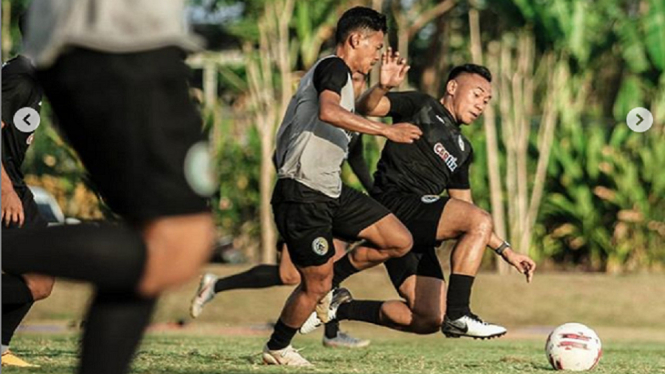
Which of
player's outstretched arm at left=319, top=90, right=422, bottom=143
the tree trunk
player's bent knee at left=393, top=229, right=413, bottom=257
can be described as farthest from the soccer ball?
the tree trunk

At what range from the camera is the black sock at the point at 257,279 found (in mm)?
10922

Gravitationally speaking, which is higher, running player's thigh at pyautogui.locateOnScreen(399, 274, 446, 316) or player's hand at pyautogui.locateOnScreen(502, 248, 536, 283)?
player's hand at pyautogui.locateOnScreen(502, 248, 536, 283)

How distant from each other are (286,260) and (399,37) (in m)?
9.22

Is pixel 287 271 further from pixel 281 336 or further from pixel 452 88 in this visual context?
pixel 281 336

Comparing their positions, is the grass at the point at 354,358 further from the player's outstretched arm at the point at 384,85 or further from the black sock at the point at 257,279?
the player's outstretched arm at the point at 384,85

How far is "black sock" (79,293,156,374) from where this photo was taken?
4012 millimetres

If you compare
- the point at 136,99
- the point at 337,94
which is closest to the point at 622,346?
the point at 337,94

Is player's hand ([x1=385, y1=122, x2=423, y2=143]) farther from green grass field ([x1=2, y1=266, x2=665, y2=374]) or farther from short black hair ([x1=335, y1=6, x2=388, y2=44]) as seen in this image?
green grass field ([x1=2, y1=266, x2=665, y2=374])

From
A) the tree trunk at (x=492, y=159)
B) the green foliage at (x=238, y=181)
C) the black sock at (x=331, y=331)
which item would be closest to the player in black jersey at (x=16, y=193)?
the black sock at (x=331, y=331)

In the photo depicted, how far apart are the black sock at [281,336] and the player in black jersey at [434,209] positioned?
777 mm

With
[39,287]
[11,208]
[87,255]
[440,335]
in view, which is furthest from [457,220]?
[440,335]

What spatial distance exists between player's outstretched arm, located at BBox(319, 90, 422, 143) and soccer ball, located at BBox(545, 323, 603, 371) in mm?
1757

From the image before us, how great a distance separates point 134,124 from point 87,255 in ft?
1.20

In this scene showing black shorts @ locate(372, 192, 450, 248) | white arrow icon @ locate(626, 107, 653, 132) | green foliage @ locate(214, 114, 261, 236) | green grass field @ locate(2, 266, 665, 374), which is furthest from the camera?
green foliage @ locate(214, 114, 261, 236)
